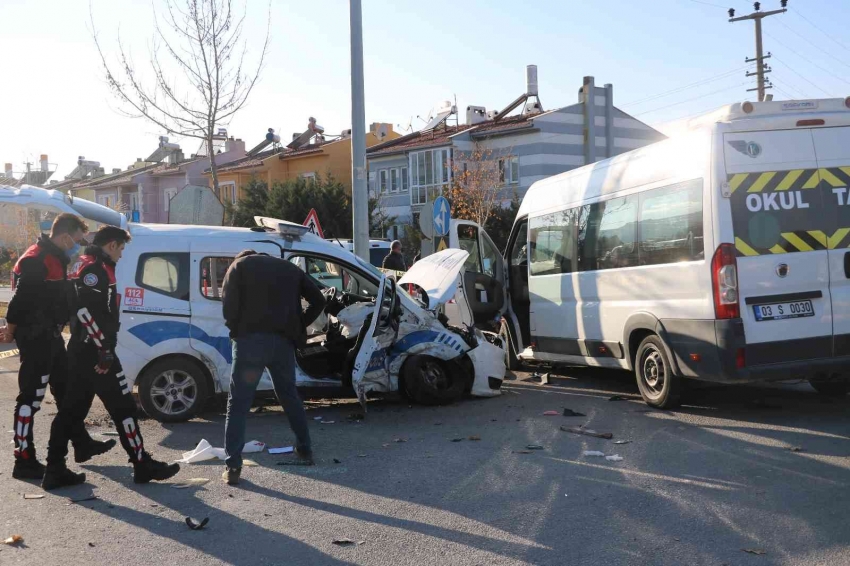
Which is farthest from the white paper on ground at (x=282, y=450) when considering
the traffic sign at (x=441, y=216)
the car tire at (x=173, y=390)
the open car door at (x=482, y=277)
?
the traffic sign at (x=441, y=216)

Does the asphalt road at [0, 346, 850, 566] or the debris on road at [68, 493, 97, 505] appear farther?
the debris on road at [68, 493, 97, 505]

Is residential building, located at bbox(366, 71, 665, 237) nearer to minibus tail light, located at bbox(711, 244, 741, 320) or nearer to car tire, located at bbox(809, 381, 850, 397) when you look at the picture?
car tire, located at bbox(809, 381, 850, 397)

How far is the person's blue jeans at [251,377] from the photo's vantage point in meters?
6.13

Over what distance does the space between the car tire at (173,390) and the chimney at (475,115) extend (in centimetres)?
Result: 3807

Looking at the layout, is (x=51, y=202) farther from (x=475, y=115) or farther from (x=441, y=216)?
(x=475, y=115)

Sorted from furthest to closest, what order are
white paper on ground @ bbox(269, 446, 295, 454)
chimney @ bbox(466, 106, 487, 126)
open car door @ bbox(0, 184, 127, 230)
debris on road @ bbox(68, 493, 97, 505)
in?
1. chimney @ bbox(466, 106, 487, 126)
2. open car door @ bbox(0, 184, 127, 230)
3. white paper on ground @ bbox(269, 446, 295, 454)
4. debris on road @ bbox(68, 493, 97, 505)

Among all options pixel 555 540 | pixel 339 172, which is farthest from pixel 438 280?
pixel 339 172

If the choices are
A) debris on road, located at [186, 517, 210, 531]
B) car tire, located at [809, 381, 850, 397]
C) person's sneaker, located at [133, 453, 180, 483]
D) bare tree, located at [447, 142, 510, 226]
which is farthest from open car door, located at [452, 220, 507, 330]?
bare tree, located at [447, 142, 510, 226]

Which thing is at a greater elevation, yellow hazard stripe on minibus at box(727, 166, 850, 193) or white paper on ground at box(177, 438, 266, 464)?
yellow hazard stripe on minibus at box(727, 166, 850, 193)

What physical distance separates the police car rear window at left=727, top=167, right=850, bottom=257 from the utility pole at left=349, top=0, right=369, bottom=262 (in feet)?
24.6

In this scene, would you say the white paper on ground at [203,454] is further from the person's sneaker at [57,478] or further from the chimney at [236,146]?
the chimney at [236,146]

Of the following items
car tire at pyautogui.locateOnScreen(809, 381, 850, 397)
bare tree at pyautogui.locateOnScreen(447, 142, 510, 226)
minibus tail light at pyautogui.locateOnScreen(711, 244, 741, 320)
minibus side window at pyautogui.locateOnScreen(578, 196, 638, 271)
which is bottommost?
car tire at pyautogui.locateOnScreen(809, 381, 850, 397)

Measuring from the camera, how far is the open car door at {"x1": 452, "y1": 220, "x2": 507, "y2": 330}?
1121 cm

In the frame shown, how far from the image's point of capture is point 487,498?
5.57m
